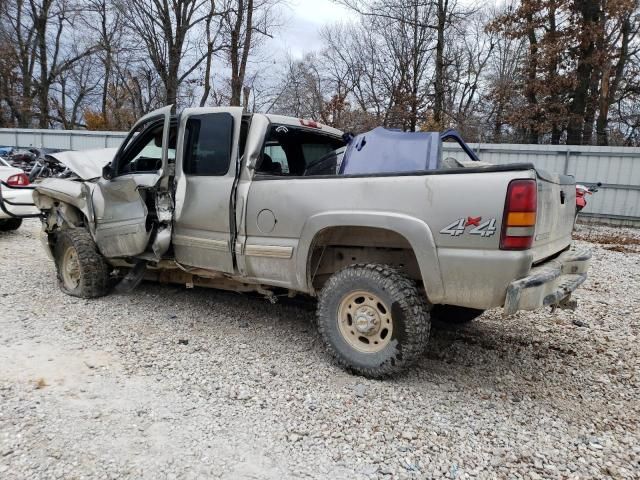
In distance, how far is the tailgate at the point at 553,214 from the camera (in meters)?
2.82

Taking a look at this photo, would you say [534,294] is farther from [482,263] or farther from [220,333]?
[220,333]

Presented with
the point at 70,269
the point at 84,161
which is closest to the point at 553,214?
the point at 84,161

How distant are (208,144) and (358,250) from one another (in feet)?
5.49

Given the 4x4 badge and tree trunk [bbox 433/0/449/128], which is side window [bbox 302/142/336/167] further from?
tree trunk [bbox 433/0/449/128]

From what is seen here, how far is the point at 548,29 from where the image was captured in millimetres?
17828

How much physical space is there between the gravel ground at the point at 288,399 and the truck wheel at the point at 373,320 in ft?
0.57

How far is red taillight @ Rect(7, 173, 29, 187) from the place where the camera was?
295 inches

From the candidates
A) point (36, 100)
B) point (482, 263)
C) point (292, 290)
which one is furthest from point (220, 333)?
point (36, 100)

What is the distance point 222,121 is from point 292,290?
1.61m

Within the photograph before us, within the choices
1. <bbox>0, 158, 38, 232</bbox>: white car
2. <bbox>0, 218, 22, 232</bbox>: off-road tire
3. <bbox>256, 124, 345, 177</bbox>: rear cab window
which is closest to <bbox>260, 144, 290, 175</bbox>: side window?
<bbox>256, 124, 345, 177</bbox>: rear cab window

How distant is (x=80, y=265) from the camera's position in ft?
15.5

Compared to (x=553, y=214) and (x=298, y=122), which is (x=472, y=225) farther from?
(x=298, y=122)

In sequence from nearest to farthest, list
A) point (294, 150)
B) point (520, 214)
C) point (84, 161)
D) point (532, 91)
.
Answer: point (520, 214)
point (294, 150)
point (84, 161)
point (532, 91)

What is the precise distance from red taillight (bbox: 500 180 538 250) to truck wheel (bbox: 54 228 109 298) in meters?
4.06
